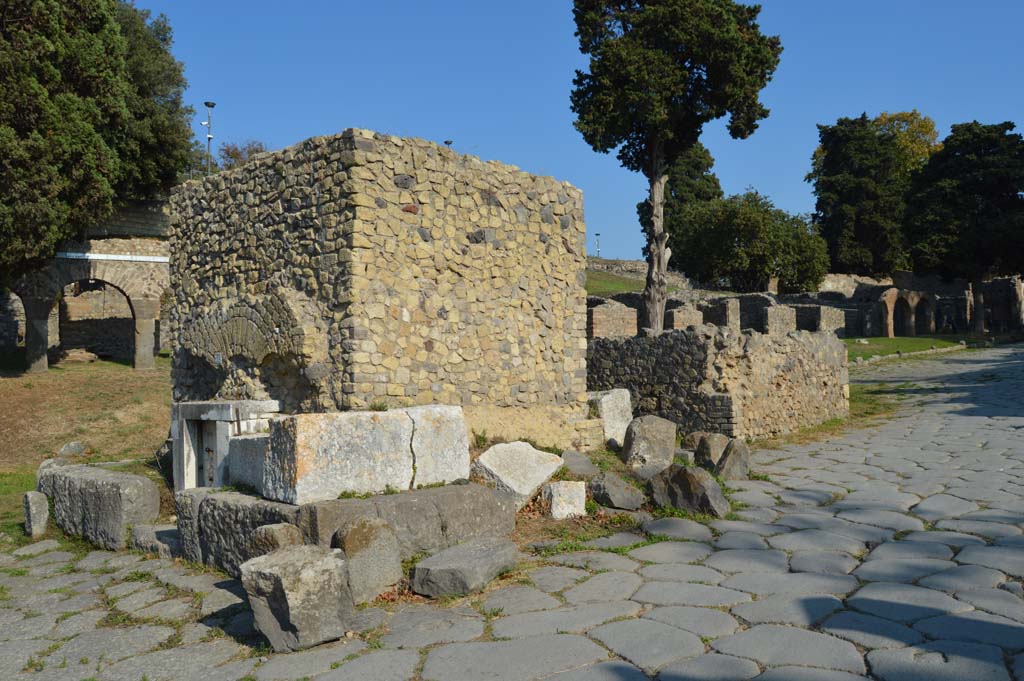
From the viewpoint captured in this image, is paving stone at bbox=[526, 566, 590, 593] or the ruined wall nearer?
paving stone at bbox=[526, 566, 590, 593]

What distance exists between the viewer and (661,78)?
20234mm

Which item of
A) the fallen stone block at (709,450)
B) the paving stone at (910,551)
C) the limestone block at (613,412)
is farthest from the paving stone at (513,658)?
the limestone block at (613,412)

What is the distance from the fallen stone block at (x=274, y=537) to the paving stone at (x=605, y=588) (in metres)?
1.63

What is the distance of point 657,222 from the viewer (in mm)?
20766

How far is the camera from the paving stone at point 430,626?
3.73 metres

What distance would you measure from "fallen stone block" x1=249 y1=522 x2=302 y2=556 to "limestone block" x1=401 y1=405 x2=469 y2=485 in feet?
3.58

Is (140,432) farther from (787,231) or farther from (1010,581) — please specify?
(787,231)

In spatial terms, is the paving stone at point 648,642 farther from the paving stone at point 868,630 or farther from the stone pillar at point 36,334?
the stone pillar at point 36,334

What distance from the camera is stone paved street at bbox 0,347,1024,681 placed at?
3.30 meters

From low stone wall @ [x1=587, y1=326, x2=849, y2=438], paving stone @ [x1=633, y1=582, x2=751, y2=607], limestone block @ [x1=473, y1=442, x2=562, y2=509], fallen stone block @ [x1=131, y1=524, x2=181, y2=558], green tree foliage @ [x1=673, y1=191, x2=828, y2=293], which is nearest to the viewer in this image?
paving stone @ [x1=633, y1=582, x2=751, y2=607]

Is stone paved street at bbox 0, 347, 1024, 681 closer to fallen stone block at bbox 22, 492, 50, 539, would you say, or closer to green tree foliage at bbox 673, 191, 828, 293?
fallen stone block at bbox 22, 492, 50, 539

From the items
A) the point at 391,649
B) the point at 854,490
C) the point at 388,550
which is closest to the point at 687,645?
the point at 391,649

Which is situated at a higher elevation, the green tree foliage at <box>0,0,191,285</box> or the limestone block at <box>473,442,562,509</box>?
the green tree foliage at <box>0,0,191,285</box>

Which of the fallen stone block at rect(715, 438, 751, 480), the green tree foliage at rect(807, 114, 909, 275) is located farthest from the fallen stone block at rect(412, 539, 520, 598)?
the green tree foliage at rect(807, 114, 909, 275)
